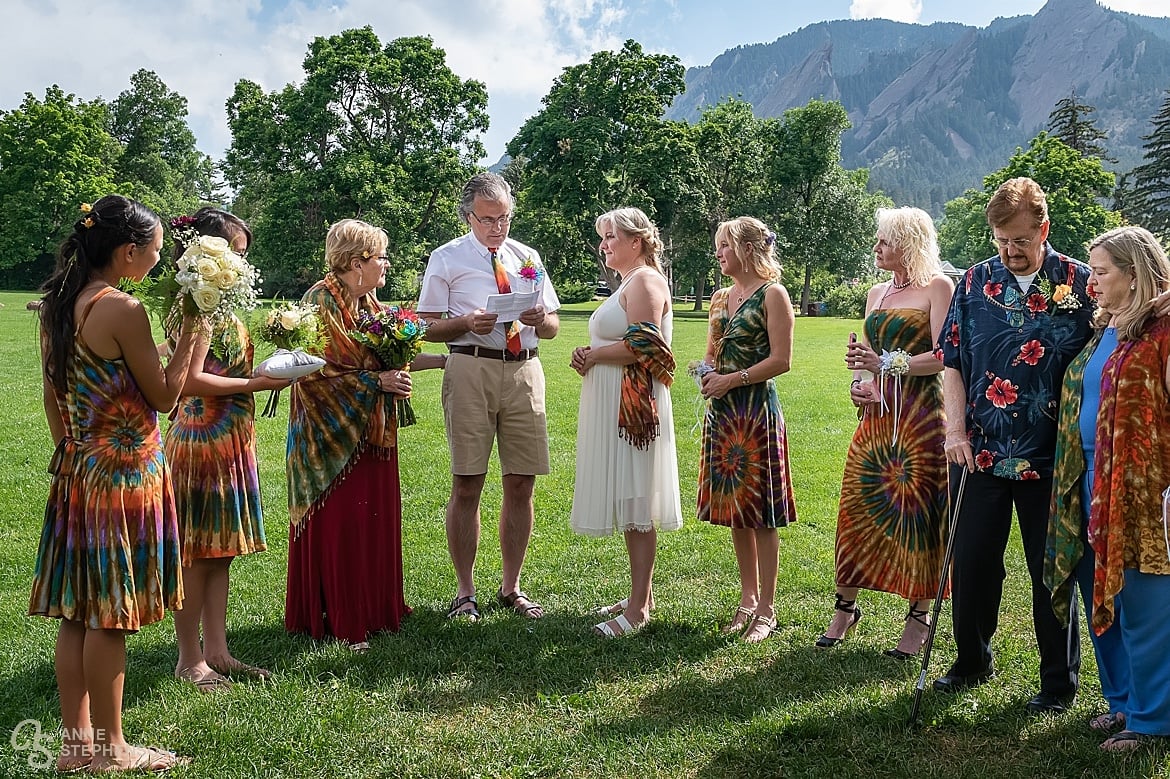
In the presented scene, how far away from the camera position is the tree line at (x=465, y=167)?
1575 inches

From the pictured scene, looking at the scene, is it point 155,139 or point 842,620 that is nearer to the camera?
point 842,620

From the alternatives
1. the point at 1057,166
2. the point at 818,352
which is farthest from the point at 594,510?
the point at 1057,166

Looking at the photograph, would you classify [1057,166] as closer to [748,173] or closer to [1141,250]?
[748,173]

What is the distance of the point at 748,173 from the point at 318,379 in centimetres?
5167

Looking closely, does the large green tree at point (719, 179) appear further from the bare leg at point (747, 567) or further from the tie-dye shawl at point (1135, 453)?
the tie-dye shawl at point (1135, 453)

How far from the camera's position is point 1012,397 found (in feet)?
13.8

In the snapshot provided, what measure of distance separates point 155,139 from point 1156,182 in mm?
69032

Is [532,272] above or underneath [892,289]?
above

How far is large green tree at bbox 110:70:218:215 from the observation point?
5988cm

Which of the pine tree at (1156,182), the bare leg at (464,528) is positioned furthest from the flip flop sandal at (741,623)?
the pine tree at (1156,182)

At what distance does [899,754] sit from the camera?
3844 mm

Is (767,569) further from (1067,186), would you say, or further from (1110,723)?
(1067,186)

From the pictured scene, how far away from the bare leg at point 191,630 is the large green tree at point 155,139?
193 feet

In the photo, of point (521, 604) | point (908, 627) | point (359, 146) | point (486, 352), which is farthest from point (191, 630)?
point (359, 146)
